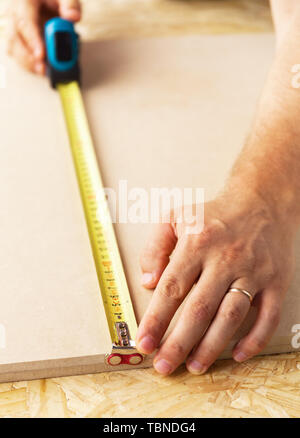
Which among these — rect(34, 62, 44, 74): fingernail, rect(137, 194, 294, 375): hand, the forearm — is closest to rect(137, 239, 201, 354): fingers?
rect(137, 194, 294, 375): hand

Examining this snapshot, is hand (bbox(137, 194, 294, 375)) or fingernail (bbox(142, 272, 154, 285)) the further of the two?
fingernail (bbox(142, 272, 154, 285))

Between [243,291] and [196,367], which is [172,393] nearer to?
[196,367]

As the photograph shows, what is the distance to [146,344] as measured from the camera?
1.03 m

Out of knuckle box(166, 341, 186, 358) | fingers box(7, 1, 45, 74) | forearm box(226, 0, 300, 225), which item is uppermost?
fingers box(7, 1, 45, 74)

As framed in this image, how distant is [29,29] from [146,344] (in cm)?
122

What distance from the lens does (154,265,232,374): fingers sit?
3.37 ft

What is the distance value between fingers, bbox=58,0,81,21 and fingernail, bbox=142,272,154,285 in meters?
1.05

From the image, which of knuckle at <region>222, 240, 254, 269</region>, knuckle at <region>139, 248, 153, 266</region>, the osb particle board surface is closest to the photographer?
the osb particle board surface

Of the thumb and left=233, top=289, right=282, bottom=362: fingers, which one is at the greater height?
the thumb

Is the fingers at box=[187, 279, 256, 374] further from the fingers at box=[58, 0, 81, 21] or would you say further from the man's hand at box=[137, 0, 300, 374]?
the fingers at box=[58, 0, 81, 21]

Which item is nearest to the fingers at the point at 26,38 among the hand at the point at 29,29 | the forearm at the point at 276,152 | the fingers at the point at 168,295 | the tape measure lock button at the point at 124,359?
the hand at the point at 29,29

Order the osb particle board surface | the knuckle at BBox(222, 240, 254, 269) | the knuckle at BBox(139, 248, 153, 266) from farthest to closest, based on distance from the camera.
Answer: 1. the knuckle at BBox(139, 248, 153, 266)
2. the knuckle at BBox(222, 240, 254, 269)
3. the osb particle board surface

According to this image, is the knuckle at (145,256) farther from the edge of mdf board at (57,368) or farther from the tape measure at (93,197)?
the edge of mdf board at (57,368)
